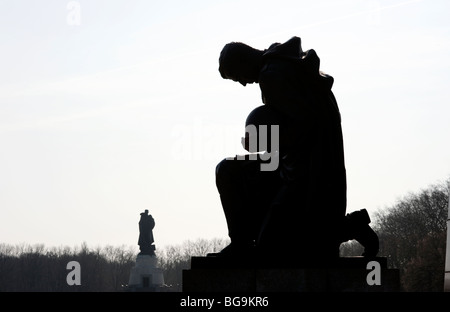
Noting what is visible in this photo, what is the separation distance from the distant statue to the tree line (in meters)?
6.53

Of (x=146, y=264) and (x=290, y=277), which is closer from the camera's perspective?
(x=290, y=277)

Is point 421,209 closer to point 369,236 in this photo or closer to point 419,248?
point 419,248

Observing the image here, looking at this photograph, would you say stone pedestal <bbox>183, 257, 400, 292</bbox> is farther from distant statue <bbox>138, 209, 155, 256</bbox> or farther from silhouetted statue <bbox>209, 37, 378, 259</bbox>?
distant statue <bbox>138, 209, 155, 256</bbox>

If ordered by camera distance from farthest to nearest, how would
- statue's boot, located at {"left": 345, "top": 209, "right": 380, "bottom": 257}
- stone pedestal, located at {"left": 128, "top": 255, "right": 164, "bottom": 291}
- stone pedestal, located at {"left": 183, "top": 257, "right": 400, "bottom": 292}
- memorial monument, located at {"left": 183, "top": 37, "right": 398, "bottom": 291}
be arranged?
stone pedestal, located at {"left": 128, "top": 255, "right": 164, "bottom": 291} → statue's boot, located at {"left": 345, "top": 209, "right": 380, "bottom": 257} → memorial monument, located at {"left": 183, "top": 37, "right": 398, "bottom": 291} → stone pedestal, located at {"left": 183, "top": 257, "right": 400, "bottom": 292}

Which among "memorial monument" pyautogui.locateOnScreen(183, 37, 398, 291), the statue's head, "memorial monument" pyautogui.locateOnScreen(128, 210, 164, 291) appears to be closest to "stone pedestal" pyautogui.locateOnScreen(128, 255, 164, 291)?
"memorial monument" pyautogui.locateOnScreen(128, 210, 164, 291)

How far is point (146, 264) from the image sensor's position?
7862 cm

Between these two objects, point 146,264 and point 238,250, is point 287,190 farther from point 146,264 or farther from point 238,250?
point 146,264

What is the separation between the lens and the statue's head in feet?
29.1

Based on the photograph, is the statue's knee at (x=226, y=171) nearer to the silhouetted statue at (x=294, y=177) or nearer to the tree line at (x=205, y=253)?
the silhouetted statue at (x=294, y=177)

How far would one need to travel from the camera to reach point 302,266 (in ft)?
26.3

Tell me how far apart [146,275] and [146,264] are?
3.14 feet

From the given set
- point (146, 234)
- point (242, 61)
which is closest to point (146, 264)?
point (146, 234)
